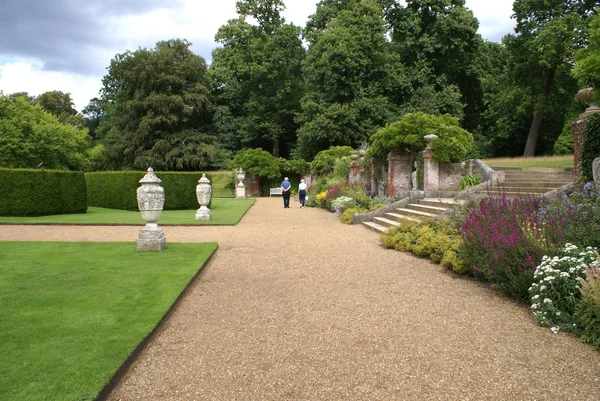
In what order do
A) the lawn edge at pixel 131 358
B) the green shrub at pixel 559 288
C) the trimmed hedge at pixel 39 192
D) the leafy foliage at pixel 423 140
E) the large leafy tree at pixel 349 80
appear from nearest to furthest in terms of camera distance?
the lawn edge at pixel 131 358, the green shrub at pixel 559 288, the leafy foliage at pixel 423 140, the trimmed hedge at pixel 39 192, the large leafy tree at pixel 349 80

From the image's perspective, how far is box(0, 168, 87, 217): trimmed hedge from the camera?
47.0 ft

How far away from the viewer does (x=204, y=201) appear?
46.0 ft

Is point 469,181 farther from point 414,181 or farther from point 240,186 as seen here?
point 240,186

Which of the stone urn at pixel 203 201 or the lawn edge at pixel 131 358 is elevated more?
the stone urn at pixel 203 201

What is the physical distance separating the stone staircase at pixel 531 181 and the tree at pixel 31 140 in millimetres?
28063

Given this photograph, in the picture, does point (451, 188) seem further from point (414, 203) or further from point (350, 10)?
point (350, 10)

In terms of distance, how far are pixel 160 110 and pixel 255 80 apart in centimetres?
979

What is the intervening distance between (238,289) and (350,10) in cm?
3355

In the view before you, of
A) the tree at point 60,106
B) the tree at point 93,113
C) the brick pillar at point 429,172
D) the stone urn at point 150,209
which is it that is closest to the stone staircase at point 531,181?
the brick pillar at point 429,172

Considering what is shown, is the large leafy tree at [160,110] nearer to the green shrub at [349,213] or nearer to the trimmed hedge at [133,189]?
the trimmed hedge at [133,189]

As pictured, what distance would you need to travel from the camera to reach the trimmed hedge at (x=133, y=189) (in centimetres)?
1819

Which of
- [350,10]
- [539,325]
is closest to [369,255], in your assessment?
[539,325]

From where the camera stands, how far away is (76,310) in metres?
4.30

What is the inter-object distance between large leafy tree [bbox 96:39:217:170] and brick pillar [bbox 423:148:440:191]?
2840cm
